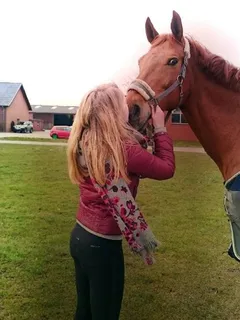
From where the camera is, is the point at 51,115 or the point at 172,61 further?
the point at 51,115

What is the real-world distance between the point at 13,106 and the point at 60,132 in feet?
0.77

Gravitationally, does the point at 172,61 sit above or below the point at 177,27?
below

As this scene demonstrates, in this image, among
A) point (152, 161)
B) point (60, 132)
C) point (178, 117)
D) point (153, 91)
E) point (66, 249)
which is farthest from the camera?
point (66, 249)

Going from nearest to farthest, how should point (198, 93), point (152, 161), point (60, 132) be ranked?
point (152, 161)
point (198, 93)
point (60, 132)

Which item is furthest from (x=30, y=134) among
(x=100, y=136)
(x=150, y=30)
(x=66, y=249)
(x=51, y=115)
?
(x=100, y=136)

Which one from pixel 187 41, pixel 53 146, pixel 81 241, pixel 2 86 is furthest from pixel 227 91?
pixel 2 86

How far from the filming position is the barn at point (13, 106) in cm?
186

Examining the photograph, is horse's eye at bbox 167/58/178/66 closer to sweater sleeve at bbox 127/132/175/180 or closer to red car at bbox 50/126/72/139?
sweater sleeve at bbox 127/132/175/180

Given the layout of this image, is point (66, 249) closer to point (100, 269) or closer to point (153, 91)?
point (100, 269)

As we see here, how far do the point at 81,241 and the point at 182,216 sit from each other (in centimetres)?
113

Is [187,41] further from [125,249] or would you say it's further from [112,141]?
[125,249]

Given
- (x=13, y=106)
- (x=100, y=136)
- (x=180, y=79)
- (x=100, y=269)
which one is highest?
(x=180, y=79)

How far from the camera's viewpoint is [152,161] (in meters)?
1.12

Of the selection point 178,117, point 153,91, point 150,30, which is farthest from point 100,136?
point 178,117
